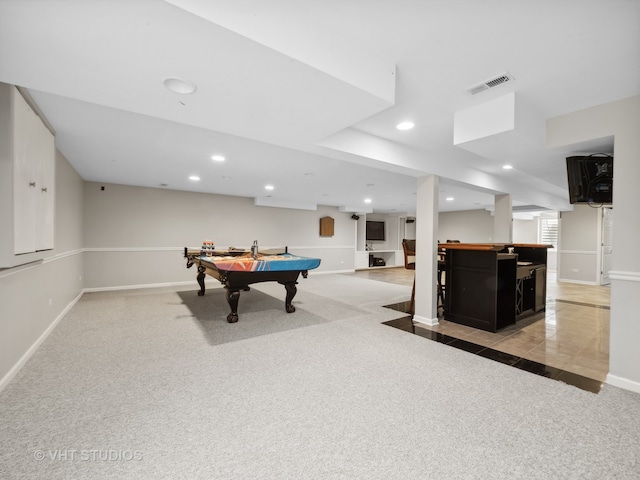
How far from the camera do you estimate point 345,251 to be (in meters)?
10.3

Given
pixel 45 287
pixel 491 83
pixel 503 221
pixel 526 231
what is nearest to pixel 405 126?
pixel 491 83

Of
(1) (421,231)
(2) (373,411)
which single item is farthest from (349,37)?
(1) (421,231)

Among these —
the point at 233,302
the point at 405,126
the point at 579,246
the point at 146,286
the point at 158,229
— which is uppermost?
the point at 405,126

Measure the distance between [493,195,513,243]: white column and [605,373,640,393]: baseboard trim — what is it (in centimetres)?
338

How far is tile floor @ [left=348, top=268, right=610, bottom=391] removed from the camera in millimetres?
2594

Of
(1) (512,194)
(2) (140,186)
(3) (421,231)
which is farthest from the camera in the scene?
(2) (140,186)

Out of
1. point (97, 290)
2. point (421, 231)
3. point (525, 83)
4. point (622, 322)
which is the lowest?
point (97, 290)

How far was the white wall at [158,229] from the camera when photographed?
20.1 ft

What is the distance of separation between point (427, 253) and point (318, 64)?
3.08 m

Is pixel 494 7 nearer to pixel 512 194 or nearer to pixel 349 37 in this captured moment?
pixel 349 37

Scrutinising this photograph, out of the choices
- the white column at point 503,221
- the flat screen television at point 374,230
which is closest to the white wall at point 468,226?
the flat screen television at point 374,230

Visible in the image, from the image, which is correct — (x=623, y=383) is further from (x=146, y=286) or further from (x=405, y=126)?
(x=146, y=286)

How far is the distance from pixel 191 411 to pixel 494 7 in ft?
10.0

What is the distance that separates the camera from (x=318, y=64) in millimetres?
1620
